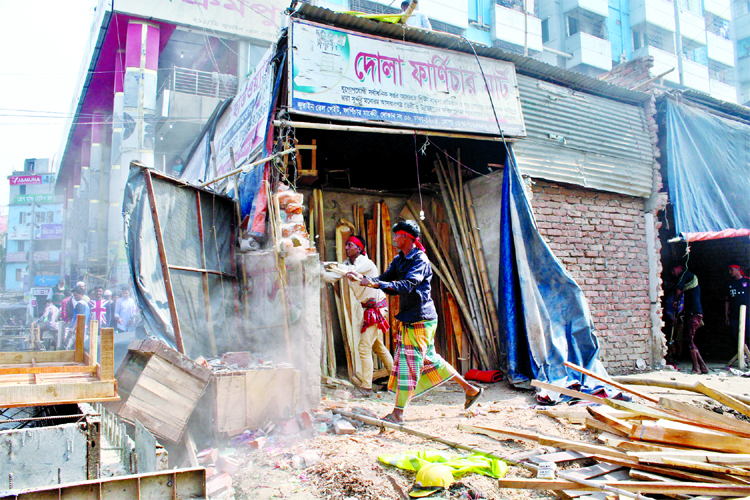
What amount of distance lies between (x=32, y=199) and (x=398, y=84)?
43577 mm

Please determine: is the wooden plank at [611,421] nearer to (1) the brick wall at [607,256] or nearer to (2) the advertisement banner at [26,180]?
(1) the brick wall at [607,256]

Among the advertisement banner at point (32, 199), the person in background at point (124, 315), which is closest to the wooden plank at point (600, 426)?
the person in background at point (124, 315)

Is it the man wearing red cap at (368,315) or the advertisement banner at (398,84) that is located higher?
the advertisement banner at (398,84)

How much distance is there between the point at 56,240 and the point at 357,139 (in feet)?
135

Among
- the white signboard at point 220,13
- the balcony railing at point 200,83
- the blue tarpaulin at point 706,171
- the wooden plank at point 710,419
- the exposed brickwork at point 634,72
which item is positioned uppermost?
the white signboard at point 220,13

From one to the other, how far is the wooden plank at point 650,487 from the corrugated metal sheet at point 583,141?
181 inches

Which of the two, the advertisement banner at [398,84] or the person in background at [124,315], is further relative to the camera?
the person in background at [124,315]

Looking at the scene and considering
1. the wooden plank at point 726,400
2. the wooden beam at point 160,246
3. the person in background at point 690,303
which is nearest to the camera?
the wooden plank at point 726,400

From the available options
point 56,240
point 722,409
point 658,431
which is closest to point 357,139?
point 658,431

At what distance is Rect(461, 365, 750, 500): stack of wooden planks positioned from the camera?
9.36 ft

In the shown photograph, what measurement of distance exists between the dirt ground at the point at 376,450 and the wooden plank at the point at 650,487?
0.38 ft

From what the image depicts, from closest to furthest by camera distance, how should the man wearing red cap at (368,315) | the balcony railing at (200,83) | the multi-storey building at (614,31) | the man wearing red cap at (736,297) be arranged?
the man wearing red cap at (368,315), the man wearing red cap at (736,297), the balcony railing at (200,83), the multi-storey building at (614,31)

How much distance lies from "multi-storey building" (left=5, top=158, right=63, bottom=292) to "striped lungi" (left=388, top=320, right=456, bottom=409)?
3755 cm

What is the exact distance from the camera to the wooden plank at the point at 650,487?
277cm
